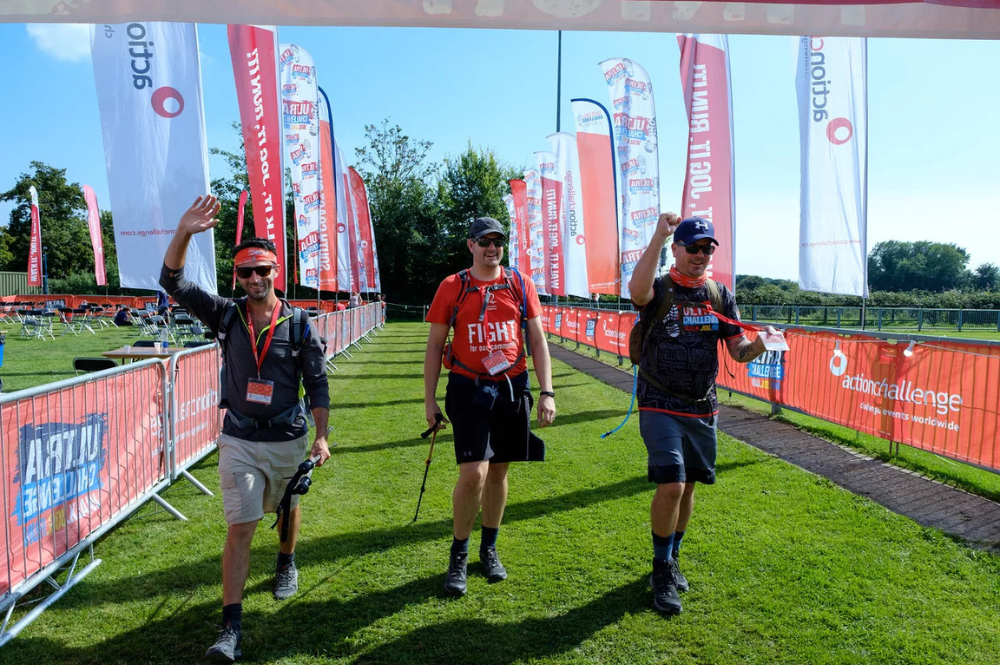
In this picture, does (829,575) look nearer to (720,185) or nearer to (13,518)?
(13,518)

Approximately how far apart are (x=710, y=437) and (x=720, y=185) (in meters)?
6.83

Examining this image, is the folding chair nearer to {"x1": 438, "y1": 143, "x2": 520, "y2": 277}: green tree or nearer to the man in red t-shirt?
the man in red t-shirt

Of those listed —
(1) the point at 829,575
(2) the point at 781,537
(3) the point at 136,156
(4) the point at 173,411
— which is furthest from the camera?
(3) the point at 136,156

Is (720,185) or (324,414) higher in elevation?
(720,185)

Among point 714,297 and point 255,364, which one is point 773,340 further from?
point 255,364

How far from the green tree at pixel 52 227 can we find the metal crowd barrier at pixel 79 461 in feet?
229

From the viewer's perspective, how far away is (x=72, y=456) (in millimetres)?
3920

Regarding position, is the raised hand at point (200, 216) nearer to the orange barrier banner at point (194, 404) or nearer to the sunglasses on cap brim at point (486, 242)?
the sunglasses on cap brim at point (486, 242)

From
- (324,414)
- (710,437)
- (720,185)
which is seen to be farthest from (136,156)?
(720,185)

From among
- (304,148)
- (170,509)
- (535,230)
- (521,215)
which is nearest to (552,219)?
(535,230)

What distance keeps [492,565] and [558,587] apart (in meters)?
0.41

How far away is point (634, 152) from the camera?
1320 centimetres

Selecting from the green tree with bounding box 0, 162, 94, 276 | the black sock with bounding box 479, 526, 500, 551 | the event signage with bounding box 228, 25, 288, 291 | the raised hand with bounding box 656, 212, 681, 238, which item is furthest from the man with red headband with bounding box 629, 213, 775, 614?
the green tree with bounding box 0, 162, 94, 276

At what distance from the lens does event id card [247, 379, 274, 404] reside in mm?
3156
